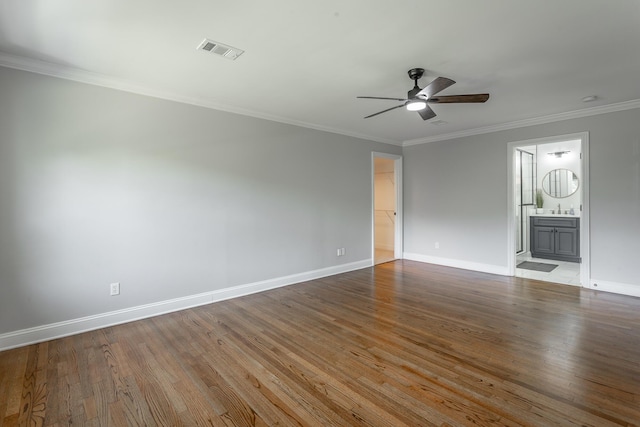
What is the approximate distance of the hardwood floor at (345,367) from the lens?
1.85 meters

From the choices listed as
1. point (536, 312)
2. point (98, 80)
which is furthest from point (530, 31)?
point (98, 80)

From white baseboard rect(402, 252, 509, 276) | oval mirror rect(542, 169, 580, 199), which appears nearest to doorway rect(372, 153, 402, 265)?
white baseboard rect(402, 252, 509, 276)

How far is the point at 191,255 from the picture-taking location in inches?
144

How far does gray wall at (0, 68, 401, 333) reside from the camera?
107 inches

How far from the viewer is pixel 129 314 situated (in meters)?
3.26

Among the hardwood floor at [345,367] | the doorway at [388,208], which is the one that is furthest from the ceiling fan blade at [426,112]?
the doorway at [388,208]

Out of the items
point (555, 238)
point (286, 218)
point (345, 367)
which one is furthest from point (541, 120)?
point (345, 367)

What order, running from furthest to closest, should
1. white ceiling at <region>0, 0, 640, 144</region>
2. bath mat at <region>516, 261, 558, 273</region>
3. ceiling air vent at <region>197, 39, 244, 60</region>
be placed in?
1. bath mat at <region>516, 261, 558, 273</region>
2. ceiling air vent at <region>197, 39, 244, 60</region>
3. white ceiling at <region>0, 0, 640, 144</region>

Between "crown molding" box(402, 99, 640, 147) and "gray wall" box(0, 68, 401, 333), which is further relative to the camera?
"crown molding" box(402, 99, 640, 147)

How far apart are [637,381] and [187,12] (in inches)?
158

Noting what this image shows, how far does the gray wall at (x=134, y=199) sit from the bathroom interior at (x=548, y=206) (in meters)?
4.65

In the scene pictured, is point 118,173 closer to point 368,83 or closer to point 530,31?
point 368,83

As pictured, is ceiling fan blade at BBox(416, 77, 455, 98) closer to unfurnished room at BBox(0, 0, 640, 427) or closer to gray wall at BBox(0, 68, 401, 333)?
unfurnished room at BBox(0, 0, 640, 427)

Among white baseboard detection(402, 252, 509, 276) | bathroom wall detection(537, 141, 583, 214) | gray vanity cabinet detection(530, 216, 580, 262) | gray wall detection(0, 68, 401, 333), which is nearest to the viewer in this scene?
gray wall detection(0, 68, 401, 333)
